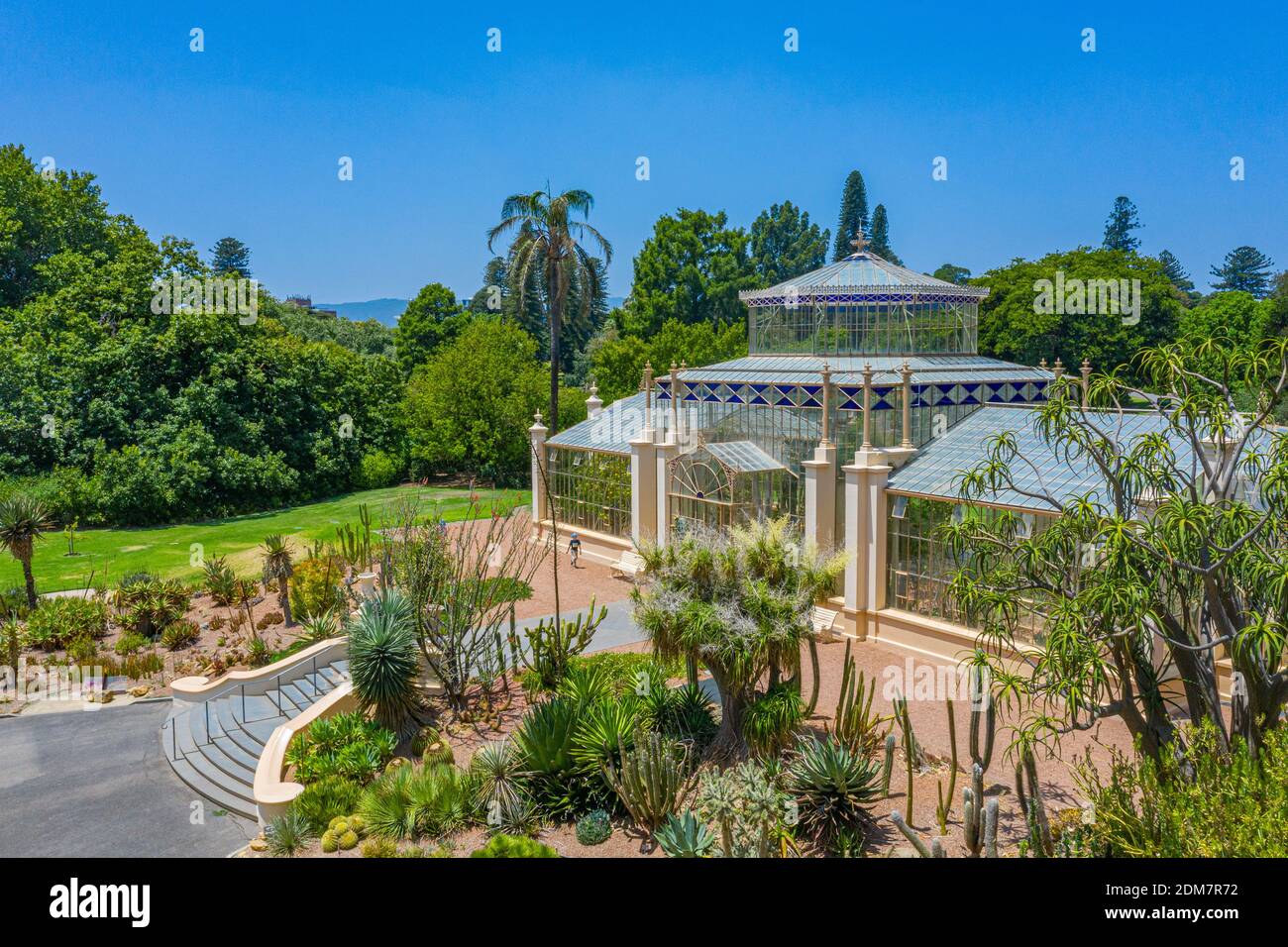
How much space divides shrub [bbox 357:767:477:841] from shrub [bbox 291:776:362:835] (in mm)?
240

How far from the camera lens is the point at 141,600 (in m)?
21.9

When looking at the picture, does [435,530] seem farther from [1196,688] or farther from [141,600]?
[1196,688]

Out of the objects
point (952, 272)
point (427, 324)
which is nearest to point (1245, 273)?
point (952, 272)

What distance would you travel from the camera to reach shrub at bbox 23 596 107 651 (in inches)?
819

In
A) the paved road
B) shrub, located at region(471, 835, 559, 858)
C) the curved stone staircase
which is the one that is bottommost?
the paved road

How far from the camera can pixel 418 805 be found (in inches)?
469

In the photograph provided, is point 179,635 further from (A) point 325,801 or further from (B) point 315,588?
(A) point 325,801

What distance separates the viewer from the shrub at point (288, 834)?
11562 mm

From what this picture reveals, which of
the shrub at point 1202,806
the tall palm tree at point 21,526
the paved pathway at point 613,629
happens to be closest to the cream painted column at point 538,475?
the paved pathway at point 613,629

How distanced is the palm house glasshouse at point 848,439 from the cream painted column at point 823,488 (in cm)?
3

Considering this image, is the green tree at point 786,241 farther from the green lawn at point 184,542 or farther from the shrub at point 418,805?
the shrub at point 418,805

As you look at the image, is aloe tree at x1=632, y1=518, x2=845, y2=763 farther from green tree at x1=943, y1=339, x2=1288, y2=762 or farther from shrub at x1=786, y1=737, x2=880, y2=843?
green tree at x1=943, y1=339, x2=1288, y2=762

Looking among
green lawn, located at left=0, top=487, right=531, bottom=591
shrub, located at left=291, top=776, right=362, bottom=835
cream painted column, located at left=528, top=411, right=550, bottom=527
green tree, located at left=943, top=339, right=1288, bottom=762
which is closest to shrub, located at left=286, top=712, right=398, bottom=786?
shrub, located at left=291, top=776, right=362, bottom=835

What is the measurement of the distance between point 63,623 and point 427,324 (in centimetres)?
3634
